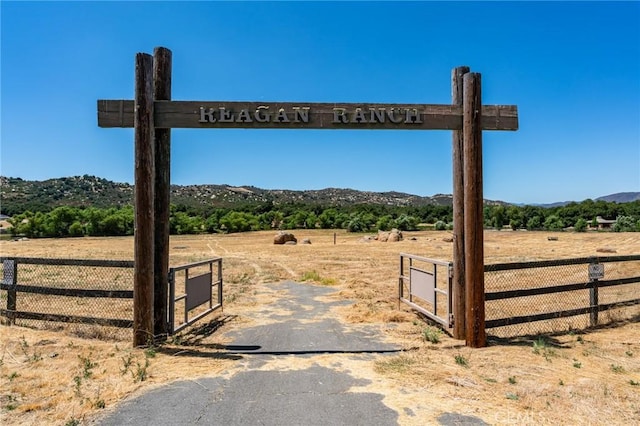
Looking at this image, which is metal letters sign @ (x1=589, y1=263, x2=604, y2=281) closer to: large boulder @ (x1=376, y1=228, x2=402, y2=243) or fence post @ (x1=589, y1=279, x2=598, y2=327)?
fence post @ (x1=589, y1=279, x2=598, y2=327)

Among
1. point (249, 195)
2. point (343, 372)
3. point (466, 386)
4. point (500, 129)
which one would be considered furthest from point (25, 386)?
point (249, 195)

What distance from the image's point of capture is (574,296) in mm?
12000

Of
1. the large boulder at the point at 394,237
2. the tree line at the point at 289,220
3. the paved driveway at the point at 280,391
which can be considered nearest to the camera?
the paved driveway at the point at 280,391

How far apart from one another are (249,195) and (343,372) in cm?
13100

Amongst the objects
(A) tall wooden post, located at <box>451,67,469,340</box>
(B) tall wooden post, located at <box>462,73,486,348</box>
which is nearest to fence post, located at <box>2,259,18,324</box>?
(A) tall wooden post, located at <box>451,67,469,340</box>

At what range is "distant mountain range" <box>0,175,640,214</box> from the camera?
97.2 meters

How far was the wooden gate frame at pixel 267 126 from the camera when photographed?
6203 mm

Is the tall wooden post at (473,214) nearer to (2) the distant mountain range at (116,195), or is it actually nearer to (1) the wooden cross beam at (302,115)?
(1) the wooden cross beam at (302,115)

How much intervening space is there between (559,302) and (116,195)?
388 ft

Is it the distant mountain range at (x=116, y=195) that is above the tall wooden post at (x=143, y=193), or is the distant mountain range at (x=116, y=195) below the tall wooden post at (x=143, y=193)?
above

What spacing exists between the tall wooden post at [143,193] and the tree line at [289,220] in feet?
136

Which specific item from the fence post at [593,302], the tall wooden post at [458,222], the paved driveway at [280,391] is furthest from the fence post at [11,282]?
the fence post at [593,302]

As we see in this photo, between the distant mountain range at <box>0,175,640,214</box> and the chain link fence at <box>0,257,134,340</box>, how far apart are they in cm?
8039

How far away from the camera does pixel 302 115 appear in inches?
254
